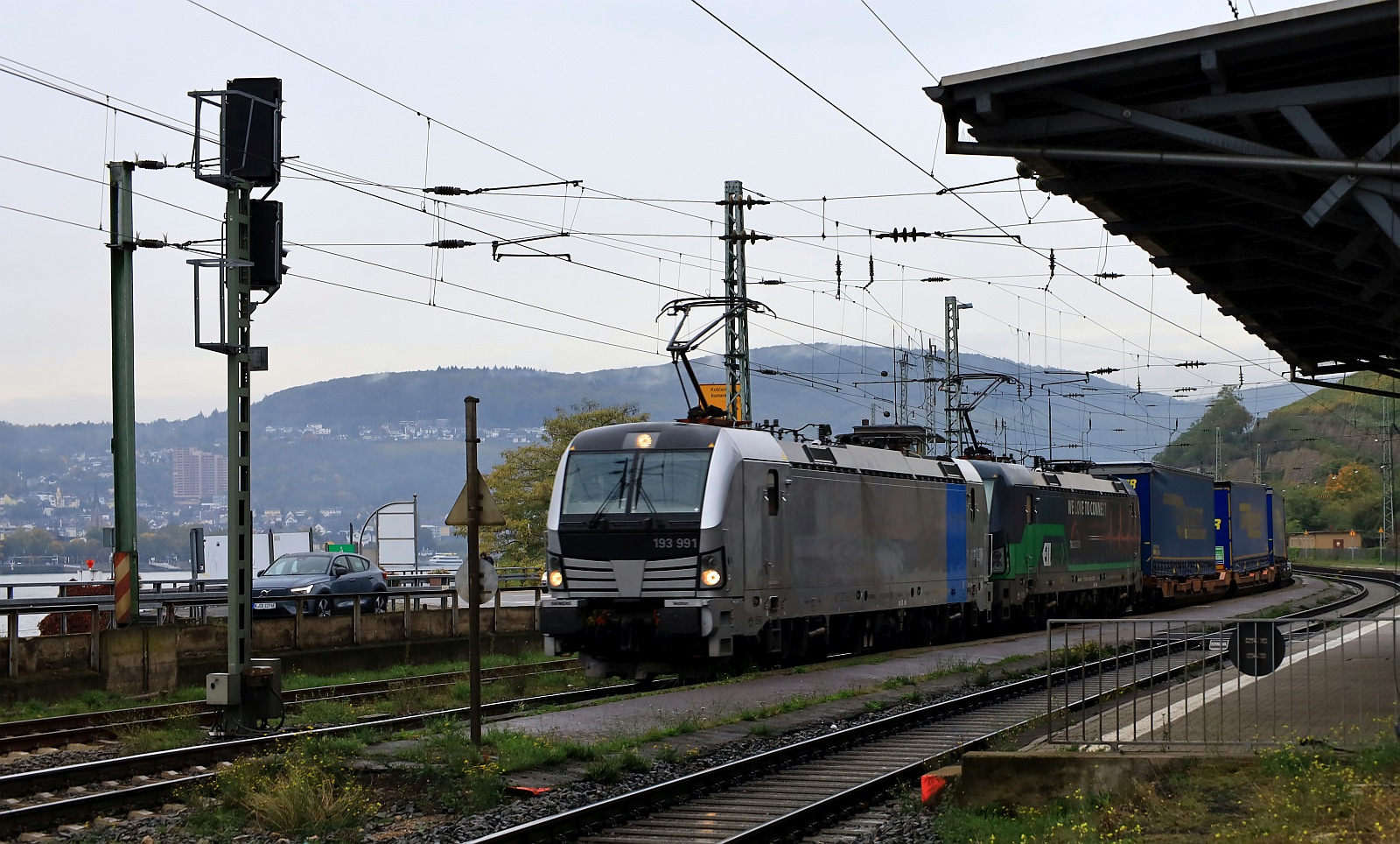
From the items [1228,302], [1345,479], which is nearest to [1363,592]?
[1228,302]

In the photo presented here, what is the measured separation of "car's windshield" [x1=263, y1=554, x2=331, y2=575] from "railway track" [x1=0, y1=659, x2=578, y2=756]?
292 inches

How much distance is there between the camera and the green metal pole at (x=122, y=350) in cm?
2289

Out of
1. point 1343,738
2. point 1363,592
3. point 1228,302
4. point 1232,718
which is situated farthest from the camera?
point 1363,592

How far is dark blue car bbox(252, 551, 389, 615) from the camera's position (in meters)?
27.3

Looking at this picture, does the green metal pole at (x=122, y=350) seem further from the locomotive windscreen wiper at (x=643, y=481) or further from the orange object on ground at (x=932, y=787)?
the orange object on ground at (x=932, y=787)

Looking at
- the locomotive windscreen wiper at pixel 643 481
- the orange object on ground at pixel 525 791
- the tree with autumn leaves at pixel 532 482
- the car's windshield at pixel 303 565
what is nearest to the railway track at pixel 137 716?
the locomotive windscreen wiper at pixel 643 481

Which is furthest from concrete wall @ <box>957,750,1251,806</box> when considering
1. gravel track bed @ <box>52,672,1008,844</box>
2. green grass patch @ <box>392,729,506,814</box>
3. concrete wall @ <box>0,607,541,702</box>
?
concrete wall @ <box>0,607,541,702</box>

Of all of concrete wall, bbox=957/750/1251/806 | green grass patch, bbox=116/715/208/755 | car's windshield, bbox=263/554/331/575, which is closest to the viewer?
concrete wall, bbox=957/750/1251/806

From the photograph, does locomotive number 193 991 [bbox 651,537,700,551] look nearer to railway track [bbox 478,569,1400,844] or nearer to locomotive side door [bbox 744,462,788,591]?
locomotive side door [bbox 744,462,788,591]

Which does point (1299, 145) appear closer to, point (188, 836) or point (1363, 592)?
point (188, 836)

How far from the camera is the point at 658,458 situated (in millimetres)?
19812

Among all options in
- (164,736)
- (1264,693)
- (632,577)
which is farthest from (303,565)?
(1264,693)

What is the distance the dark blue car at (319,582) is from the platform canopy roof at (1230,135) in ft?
53.7

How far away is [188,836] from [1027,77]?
853cm
